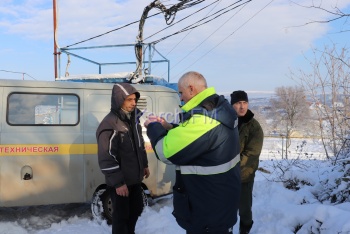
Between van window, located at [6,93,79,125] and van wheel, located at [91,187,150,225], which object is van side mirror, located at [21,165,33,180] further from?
van wheel, located at [91,187,150,225]

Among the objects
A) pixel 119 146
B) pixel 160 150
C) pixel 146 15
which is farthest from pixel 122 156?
pixel 146 15

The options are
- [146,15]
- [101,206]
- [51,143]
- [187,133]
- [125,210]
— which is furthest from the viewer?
[146,15]

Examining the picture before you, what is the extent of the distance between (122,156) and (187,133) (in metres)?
1.45

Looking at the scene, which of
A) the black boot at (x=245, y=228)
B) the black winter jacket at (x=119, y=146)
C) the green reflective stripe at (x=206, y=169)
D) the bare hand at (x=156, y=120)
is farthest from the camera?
the black boot at (x=245, y=228)

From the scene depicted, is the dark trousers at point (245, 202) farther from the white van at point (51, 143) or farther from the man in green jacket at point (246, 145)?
the white van at point (51, 143)

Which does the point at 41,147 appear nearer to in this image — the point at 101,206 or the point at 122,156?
the point at 101,206

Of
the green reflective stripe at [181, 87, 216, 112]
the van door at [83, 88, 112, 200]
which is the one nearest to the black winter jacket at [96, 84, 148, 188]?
the green reflective stripe at [181, 87, 216, 112]

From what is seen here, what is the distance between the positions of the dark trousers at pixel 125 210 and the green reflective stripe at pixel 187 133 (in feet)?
4.57

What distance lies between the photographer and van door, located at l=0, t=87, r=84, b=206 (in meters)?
4.70

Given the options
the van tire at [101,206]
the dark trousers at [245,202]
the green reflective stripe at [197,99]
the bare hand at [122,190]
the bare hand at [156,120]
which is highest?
the green reflective stripe at [197,99]

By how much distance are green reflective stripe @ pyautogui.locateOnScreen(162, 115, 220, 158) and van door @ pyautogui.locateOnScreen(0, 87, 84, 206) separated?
10.1 ft

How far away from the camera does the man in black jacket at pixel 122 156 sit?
3244 mm

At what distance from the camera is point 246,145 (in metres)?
3.82

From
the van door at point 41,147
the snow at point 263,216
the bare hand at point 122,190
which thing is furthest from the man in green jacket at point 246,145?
the van door at point 41,147
